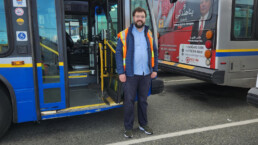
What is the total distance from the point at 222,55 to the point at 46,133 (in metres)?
3.57

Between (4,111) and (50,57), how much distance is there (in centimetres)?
99

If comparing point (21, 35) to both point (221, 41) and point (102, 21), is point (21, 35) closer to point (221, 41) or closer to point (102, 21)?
point (102, 21)

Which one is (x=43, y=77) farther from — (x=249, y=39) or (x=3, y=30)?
(x=249, y=39)

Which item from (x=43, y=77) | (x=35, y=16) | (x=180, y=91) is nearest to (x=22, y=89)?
(x=43, y=77)

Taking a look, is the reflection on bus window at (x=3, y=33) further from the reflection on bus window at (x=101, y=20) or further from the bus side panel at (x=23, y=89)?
the reflection on bus window at (x=101, y=20)

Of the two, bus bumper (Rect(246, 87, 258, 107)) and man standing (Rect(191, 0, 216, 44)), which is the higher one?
man standing (Rect(191, 0, 216, 44))

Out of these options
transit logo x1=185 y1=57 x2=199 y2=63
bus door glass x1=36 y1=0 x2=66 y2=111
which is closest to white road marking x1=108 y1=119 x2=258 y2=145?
bus door glass x1=36 y1=0 x2=66 y2=111

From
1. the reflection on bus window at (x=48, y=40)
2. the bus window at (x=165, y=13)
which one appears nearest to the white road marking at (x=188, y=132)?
the reflection on bus window at (x=48, y=40)

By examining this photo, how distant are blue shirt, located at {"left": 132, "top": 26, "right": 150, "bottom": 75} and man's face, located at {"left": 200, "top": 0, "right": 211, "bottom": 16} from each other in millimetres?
2043

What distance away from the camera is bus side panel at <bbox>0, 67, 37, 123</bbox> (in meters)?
2.97

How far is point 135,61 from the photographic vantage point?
126 inches

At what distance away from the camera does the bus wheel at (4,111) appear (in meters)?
2.99

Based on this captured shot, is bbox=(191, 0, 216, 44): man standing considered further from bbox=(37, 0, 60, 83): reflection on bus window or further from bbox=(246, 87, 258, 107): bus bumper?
bbox=(37, 0, 60, 83): reflection on bus window

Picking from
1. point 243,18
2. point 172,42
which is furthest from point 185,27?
point 243,18
